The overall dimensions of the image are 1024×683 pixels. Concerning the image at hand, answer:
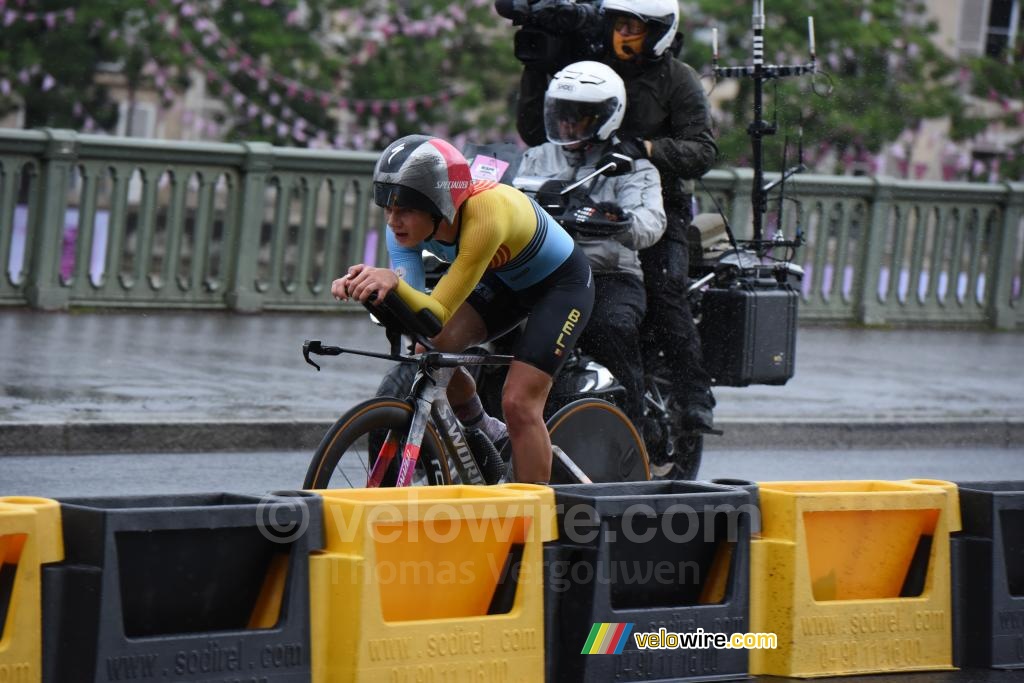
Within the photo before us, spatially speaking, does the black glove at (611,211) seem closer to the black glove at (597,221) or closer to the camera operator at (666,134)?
the black glove at (597,221)

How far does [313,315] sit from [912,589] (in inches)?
450

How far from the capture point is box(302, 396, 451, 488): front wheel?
6512 millimetres

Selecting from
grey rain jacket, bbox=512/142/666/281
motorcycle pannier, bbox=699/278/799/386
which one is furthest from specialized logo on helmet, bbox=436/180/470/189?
motorcycle pannier, bbox=699/278/799/386

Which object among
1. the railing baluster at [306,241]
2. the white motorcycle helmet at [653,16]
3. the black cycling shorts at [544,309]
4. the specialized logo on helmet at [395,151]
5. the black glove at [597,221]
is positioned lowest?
the railing baluster at [306,241]

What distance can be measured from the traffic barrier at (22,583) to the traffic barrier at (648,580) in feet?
4.98

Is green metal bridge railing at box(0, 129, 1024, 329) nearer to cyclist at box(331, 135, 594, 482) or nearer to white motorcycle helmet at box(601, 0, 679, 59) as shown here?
white motorcycle helmet at box(601, 0, 679, 59)

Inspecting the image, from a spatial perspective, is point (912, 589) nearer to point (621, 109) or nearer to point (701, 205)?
point (621, 109)

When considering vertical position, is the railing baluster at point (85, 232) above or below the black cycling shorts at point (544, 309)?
below

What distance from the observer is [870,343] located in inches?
719

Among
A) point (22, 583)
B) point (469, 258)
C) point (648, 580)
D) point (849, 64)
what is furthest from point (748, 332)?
point (849, 64)

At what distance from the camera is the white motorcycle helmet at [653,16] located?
9148mm

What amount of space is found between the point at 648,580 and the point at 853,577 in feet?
2.56

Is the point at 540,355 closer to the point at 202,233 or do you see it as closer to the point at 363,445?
the point at 363,445

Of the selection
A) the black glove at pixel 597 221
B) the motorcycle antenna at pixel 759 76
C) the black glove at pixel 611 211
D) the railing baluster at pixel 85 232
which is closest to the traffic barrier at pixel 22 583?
the black glove at pixel 597 221
